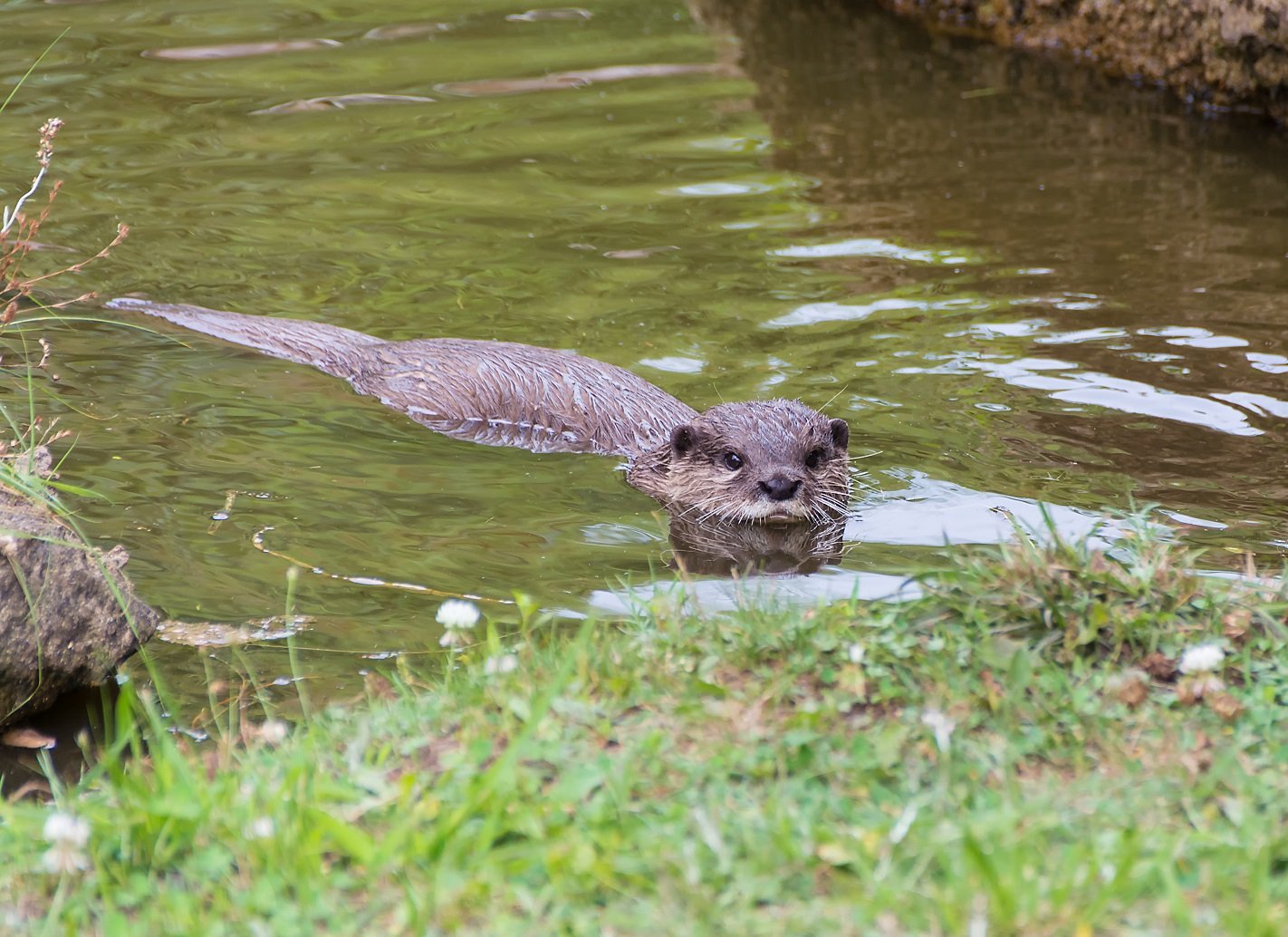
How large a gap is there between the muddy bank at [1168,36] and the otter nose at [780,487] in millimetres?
5633

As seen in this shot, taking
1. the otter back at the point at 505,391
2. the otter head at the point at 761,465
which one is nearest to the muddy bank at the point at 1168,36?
the otter back at the point at 505,391

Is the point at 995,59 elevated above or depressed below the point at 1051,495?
above

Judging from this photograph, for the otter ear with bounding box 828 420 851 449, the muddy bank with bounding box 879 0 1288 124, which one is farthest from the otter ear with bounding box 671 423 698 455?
the muddy bank with bounding box 879 0 1288 124

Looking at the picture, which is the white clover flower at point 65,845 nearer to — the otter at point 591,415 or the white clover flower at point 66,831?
the white clover flower at point 66,831

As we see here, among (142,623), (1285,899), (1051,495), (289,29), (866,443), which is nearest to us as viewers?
(1285,899)

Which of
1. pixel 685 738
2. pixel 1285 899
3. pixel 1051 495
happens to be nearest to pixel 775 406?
pixel 1051 495

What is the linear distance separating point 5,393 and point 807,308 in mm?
3440

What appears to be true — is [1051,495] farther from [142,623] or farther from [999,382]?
[142,623]

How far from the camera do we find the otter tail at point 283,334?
6.50m

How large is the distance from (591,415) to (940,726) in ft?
11.0

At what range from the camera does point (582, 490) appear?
5.54 metres

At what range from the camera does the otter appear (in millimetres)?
5293

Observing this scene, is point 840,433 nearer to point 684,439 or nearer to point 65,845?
point 684,439

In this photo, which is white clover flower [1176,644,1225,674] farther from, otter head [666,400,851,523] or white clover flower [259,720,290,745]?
otter head [666,400,851,523]
